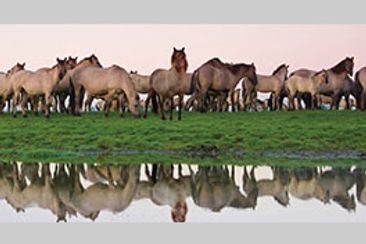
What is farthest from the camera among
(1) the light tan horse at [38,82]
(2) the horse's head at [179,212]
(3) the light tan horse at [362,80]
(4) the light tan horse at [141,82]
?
(4) the light tan horse at [141,82]

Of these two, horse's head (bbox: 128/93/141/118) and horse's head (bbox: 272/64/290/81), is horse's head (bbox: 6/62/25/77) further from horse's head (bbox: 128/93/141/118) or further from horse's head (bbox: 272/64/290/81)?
horse's head (bbox: 272/64/290/81)

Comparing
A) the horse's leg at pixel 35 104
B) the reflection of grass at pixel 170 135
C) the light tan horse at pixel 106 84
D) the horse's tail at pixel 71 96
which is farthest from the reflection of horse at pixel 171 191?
the horse's tail at pixel 71 96

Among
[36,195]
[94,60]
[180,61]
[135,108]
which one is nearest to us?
[36,195]

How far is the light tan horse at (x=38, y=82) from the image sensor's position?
94.6ft

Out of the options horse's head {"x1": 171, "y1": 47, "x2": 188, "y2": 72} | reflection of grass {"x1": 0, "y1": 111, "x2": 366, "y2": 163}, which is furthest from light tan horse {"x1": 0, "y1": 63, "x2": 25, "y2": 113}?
horse's head {"x1": 171, "y1": 47, "x2": 188, "y2": 72}

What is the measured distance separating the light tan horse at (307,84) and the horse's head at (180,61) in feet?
26.5

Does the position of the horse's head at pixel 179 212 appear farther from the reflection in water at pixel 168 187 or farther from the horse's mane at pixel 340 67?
the horse's mane at pixel 340 67

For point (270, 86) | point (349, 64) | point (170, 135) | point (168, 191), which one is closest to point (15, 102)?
point (170, 135)

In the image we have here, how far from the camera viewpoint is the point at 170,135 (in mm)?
22781

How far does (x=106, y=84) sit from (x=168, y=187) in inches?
535

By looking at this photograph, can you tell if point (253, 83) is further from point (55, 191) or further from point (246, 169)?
point (55, 191)

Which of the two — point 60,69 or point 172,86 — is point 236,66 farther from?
point 60,69

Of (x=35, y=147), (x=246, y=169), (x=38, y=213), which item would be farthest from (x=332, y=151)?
(x=38, y=213)

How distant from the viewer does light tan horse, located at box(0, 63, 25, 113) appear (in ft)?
101
